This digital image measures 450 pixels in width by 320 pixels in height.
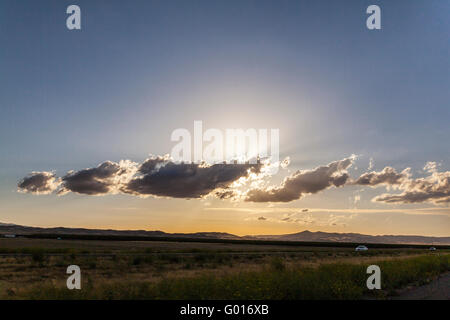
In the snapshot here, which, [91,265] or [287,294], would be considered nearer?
[287,294]

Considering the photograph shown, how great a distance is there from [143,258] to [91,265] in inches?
329

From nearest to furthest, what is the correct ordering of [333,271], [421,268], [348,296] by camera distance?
[348,296]
[333,271]
[421,268]

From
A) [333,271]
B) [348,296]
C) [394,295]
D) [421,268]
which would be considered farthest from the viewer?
[421,268]

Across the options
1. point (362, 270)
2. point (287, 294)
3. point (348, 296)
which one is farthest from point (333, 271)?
point (287, 294)
